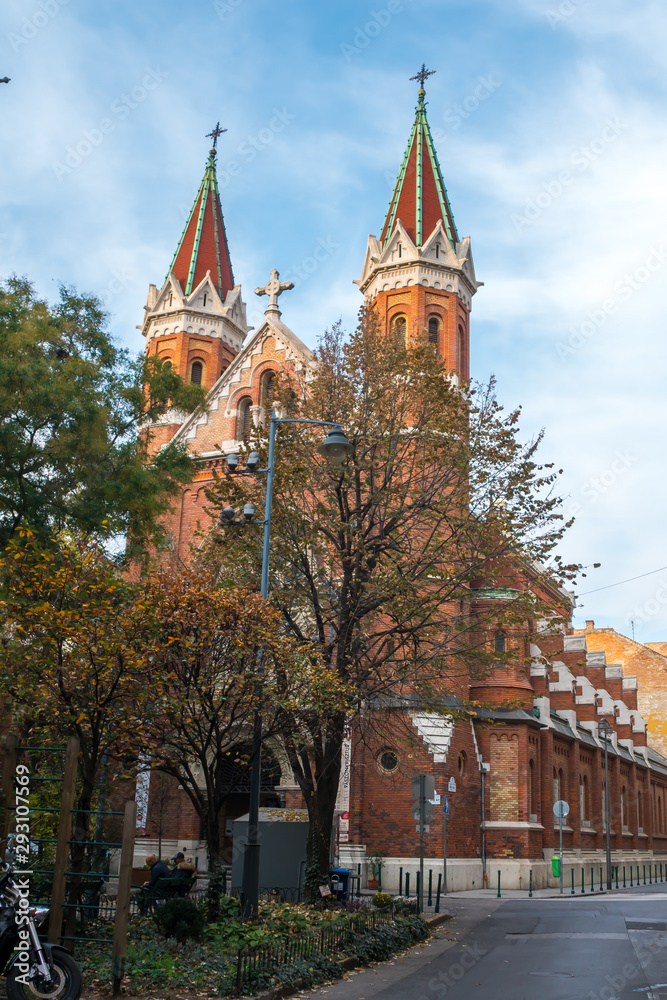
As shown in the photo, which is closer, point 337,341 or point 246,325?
point 337,341

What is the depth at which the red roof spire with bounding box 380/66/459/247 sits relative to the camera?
37.5 metres

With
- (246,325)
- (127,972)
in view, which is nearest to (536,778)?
(246,325)

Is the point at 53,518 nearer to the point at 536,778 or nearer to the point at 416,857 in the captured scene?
the point at 416,857

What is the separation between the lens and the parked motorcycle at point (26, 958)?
27.4 ft

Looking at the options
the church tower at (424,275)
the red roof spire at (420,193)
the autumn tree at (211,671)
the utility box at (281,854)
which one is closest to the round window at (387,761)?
the utility box at (281,854)

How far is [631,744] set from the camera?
168 feet

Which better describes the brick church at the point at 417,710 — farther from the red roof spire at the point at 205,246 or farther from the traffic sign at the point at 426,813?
the traffic sign at the point at 426,813

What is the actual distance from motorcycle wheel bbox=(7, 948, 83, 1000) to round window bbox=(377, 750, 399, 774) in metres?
21.0

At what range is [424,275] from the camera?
36.1 meters

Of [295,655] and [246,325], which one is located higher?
[246,325]

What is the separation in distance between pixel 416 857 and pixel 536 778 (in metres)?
7.90

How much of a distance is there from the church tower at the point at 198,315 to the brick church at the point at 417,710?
0.20 ft

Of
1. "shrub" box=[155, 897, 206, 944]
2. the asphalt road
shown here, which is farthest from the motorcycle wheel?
"shrub" box=[155, 897, 206, 944]

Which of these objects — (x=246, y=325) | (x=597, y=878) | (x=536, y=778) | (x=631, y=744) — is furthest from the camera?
(x=631, y=744)
